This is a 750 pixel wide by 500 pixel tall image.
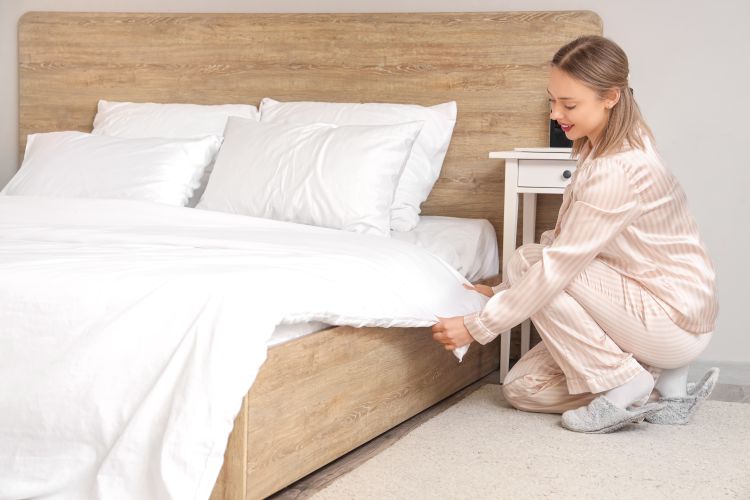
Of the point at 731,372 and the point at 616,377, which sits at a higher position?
the point at 616,377

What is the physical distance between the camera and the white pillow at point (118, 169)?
3135 mm

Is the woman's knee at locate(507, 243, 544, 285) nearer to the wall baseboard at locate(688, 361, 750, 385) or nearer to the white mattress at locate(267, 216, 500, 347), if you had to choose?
the white mattress at locate(267, 216, 500, 347)

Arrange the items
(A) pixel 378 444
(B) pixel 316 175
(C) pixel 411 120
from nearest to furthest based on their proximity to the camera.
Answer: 1. (A) pixel 378 444
2. (B) pixel 316 175
3. (C) pixel 411 120

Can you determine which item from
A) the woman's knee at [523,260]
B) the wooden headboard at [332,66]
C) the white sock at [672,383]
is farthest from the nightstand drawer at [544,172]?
the white sock at [672,383]

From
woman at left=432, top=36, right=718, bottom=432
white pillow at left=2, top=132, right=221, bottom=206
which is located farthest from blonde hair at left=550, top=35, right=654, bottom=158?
white pillow at left=2, top=132, right=221, bottom=206

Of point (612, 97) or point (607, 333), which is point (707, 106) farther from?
point (607, 333)

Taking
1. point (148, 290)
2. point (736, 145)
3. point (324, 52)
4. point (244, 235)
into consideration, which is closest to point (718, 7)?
point (736, 145)

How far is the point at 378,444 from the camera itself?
7.75 feet

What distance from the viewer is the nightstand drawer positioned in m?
3.04

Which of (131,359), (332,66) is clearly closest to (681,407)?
(131,359)

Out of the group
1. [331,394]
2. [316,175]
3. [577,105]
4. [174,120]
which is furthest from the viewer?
[174,120]

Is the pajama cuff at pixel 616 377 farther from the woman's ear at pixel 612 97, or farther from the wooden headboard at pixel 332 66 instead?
the wooden headboard at pixel 332 66

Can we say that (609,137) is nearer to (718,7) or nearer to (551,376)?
(551,376)

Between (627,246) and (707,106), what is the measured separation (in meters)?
0.99
